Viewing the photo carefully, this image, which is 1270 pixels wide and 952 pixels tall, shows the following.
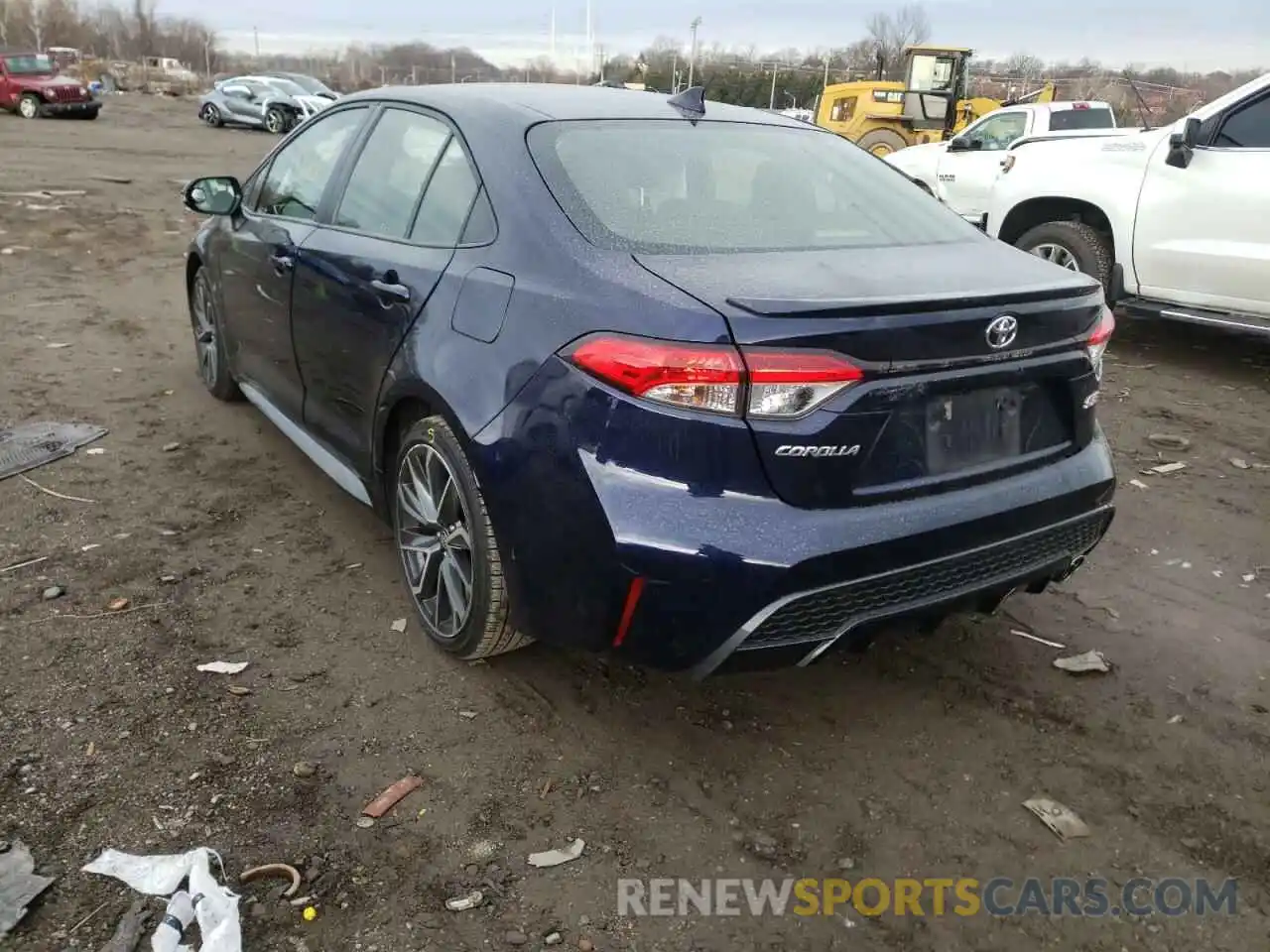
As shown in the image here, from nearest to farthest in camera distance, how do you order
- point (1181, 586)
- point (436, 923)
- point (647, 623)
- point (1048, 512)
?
point (436, 923), point (647, 623), point (1048, 512), point (1181, 586)

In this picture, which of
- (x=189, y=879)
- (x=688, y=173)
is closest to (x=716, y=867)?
(x=189, y=879)

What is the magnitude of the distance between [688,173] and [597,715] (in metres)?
1.65

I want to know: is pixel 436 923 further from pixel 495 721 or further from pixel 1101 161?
pixel 1101 161

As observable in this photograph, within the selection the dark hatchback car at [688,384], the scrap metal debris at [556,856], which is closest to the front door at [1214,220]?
the dark hatchback car at [688,384]

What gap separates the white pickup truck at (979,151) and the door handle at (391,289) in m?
8.33

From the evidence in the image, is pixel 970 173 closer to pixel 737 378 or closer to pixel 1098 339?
pixel 1098 339

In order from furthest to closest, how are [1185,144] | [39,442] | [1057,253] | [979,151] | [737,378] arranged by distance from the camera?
1. [979,151]
2. [1057,253]
3. [1185,144]
4. [39,442]
5. [737,378]

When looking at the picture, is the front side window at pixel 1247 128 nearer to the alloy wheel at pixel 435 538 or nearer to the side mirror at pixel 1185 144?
the side mirror at pixel 1185 144

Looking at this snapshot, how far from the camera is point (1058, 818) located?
260 centimetres

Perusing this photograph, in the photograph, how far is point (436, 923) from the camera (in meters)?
2.22

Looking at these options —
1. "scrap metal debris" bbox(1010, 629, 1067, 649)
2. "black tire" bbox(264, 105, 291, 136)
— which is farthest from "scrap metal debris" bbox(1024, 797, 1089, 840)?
"black tire" bbox(264, 105, 291, 136)

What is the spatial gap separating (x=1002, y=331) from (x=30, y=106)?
3068cm

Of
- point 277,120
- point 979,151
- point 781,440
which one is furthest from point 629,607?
point 277,120

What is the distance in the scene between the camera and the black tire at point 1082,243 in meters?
7.07
